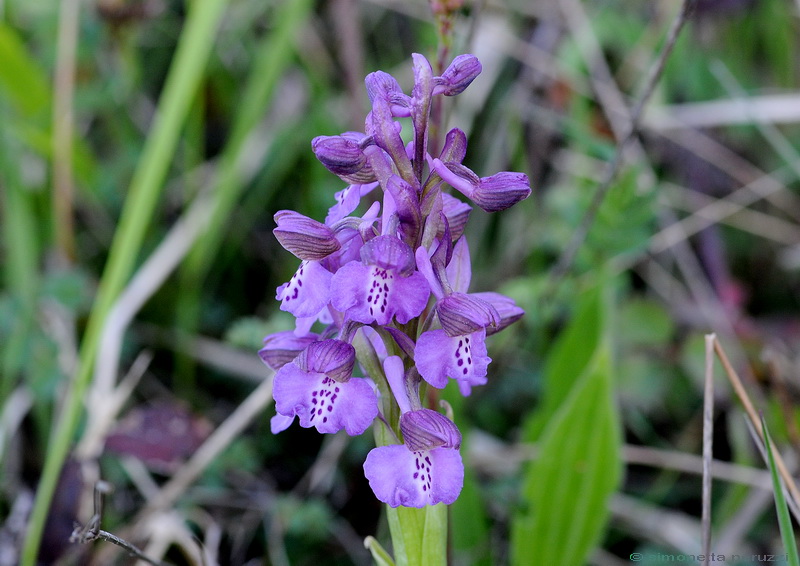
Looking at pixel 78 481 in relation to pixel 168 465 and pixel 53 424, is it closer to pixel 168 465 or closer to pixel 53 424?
pixel 168 465

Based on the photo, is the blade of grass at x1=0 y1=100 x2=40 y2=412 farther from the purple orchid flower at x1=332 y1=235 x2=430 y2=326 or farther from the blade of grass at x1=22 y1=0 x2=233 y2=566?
the purple orchid flower at x1=332 y1=235 x2=430 y2=326

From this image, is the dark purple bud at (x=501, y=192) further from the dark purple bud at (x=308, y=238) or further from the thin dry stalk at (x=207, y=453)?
the thin dry stalk at (x=207, y=453)

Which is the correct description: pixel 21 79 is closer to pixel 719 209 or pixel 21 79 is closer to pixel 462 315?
pixel 462 315

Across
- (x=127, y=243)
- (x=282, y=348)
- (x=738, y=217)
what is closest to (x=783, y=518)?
(x=282, y=348)

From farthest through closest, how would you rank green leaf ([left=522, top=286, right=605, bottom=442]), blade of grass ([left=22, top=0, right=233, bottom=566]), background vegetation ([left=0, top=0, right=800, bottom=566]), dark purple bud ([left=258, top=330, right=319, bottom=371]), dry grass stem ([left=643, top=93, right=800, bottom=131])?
dry grass stem ([left=643, top=93, right=800, bottom=131]) → green leaf ([left=522, top=286, right=605, bottom=442]) → background vegetation ([left=0, top=0, right=800, bottom=566]) → blade of grass ([left=22, top=0, right=233, bottom=566]) → dark purple bud ([left=258, top=330, right=319, bottom=371])

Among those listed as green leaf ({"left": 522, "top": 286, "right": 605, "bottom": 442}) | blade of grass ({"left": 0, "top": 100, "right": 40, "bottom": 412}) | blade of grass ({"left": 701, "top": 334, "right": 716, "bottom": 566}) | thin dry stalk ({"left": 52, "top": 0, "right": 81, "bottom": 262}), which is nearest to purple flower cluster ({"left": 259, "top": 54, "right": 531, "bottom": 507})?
blade of grass ({"left": 701, "top": 334, "right": 716, "bottom": 566})

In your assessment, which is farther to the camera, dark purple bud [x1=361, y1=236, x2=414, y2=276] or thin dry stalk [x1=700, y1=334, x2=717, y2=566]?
thin dry stalk [x1=700, y1=334, x2=717, y2=566]

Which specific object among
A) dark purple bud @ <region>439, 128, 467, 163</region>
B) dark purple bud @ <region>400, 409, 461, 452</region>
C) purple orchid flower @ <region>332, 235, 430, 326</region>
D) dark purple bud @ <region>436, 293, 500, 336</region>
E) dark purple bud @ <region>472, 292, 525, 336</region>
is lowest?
dark purple bud @ <region>400, 409, 461, 452</region>
